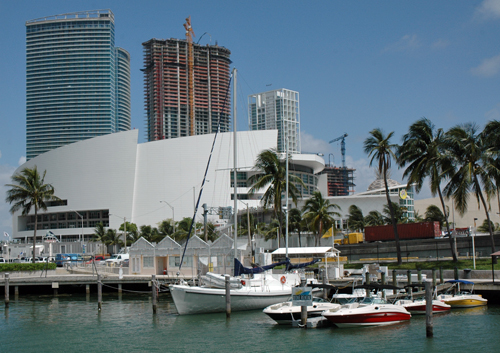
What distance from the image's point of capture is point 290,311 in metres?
33.6

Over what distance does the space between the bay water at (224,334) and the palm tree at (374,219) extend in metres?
72.9

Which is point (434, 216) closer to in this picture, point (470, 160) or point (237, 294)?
point (470, 160)

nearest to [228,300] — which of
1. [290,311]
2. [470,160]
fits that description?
[290,311]

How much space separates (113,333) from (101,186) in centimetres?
12014

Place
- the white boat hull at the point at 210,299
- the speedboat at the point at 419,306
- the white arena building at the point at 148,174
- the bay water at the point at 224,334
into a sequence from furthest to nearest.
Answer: the white arena building at the point at 148,174 → the white boat hull at the point at 210,299 → the speedboat at the point at 419,306 → the bay water at the point at 224,334

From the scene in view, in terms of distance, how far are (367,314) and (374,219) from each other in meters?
81.3

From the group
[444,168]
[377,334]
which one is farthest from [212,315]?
[444,168]

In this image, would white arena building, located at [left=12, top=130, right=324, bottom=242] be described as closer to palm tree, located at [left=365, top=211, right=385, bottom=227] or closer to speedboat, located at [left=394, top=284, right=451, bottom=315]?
palm tree, located at [left=365, top=211, right=385, bottom=227]

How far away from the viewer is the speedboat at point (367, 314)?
31.7 m

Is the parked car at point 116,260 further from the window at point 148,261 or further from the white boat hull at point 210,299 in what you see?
the white boat hull at point 210,299

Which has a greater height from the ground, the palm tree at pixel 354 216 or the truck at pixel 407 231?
the palm tree at pixel 354 216

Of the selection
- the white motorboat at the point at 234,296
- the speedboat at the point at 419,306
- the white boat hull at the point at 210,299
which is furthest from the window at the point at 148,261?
the speedboat at the point at 419,306

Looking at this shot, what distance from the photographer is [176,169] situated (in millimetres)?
149500

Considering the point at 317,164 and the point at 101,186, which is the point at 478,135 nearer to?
the point at 317,164
